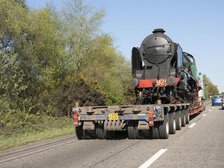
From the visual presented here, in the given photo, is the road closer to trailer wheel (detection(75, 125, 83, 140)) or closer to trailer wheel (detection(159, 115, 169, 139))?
trailer wheel (detection(159, 115, 169, 139))

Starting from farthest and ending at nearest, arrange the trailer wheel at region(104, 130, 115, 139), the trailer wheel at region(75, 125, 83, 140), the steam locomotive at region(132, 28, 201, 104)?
the steam locomotive at region(132, 28, 201, 104) → the trailer wheel at region(75, 125, 83, 140) → the trailer wheel at region(104, 130, 115, 139)

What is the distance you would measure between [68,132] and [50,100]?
522 inches

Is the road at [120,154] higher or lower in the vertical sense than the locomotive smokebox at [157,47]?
lower

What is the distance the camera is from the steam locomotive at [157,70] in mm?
15602

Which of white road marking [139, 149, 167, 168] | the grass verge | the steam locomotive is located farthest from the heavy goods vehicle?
white road marking [139, 149, 167, 168]

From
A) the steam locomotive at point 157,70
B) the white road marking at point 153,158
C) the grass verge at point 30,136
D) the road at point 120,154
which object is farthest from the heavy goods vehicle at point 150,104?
the white road marking at point 153,158

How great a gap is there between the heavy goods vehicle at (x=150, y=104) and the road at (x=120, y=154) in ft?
1.80

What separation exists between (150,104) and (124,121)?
2.64m

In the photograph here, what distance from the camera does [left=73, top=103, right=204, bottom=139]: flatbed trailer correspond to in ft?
38.7

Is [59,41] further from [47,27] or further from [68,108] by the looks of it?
[68,108]

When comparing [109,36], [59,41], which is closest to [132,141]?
[59,41]

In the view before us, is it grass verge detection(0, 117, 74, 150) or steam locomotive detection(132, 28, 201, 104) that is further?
steam locomotive detection(132, 28, 201, 104)

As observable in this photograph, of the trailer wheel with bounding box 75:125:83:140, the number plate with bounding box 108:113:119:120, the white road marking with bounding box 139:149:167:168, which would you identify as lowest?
the white road marking with bounding box 139:149:167:168

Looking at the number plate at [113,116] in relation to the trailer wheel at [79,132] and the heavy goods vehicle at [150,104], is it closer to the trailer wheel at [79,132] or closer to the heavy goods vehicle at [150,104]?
the heavy goods vehicle at [150,104]
